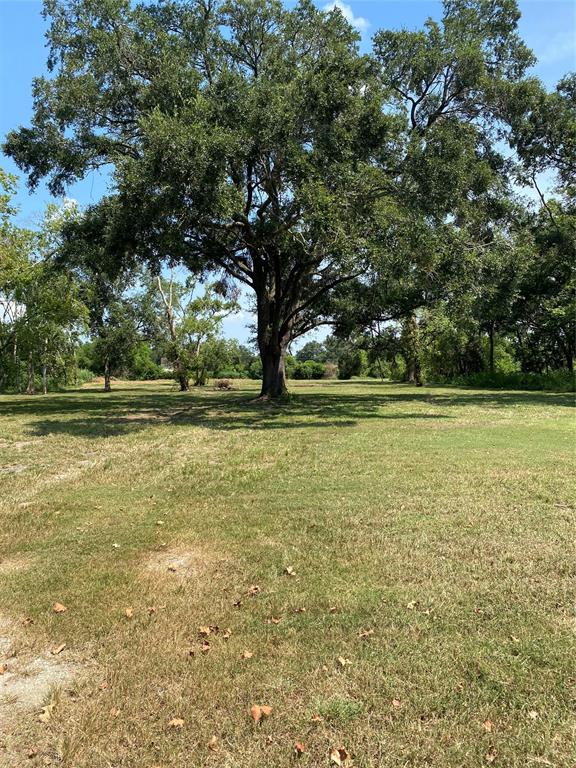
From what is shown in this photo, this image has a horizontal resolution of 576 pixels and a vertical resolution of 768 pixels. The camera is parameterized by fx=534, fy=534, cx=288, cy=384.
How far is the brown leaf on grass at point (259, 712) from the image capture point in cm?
248

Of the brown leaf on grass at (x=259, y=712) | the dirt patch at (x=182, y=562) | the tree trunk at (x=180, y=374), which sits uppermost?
the tree trunk at (x=180, y=374)

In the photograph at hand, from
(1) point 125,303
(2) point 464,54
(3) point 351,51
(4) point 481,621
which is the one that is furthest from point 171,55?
(1) point 125,303

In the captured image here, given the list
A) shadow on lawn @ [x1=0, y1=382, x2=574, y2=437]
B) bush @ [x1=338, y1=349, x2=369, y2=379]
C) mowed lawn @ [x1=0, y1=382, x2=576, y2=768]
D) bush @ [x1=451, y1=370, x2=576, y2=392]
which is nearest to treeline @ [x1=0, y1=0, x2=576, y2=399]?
shadow on lawn @ [x1=0, y1=382, x2=574, y2=437]

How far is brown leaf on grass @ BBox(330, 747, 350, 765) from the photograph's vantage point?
7.30ft

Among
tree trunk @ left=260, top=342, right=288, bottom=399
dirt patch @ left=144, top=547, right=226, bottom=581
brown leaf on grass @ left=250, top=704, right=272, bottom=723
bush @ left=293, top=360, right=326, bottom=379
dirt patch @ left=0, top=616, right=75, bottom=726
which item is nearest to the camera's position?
brown leaf on grass @ left=250, top=704, right=272, bottom=723

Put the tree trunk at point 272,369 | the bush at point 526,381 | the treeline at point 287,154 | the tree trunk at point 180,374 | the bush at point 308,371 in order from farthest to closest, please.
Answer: the bush at point 308,371 → the tree trunk at point 180,374 → the bush at point 526,381 → the tree trunk at point 272,369 → the treeline at point 287,154

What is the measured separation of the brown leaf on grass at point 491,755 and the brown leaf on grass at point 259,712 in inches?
37.6

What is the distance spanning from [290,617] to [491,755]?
1.40 m

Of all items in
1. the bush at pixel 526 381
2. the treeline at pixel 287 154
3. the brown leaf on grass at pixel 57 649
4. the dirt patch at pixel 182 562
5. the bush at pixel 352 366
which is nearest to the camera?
the brown leaf on grass at pixel 57 649

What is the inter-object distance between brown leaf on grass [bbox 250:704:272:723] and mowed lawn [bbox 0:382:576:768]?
0.10ft

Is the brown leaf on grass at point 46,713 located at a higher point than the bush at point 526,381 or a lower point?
lower

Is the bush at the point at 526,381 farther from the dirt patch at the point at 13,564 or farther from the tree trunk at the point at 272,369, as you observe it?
the dirt patch at the point at 13,564

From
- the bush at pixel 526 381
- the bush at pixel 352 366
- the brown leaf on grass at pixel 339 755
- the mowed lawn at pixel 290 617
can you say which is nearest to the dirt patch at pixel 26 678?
the mowed lawn at pixel 290 617

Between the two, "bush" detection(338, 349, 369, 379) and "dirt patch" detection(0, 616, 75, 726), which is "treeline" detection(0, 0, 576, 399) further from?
"bush" detection(338, 349, 369, 379)
